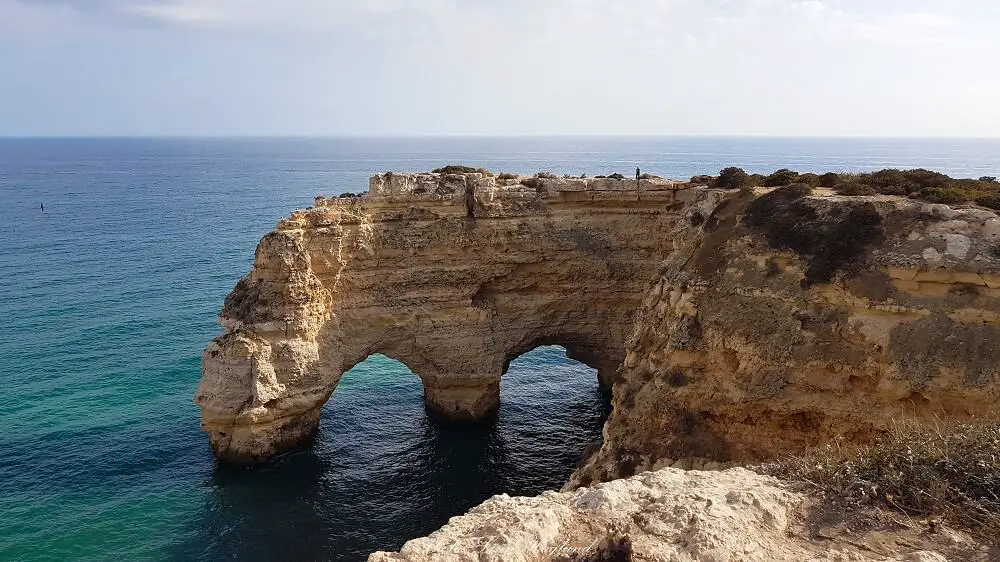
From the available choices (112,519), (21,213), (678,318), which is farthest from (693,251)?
(21,213)

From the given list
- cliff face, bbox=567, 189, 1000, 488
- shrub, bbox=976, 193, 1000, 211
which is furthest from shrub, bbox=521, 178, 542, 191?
shrub, bbox=976, 193, 1000, 211

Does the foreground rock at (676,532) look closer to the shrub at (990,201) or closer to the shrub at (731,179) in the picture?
the shrub at (990,201)

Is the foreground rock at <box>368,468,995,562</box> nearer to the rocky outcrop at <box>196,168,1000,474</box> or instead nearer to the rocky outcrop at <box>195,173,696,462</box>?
the rocky outcrop at <box>196,168,1000,474</box>

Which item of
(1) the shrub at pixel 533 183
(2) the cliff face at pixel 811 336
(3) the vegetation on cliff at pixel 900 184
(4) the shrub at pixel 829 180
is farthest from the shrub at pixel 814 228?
(1) the shrub at pixel 533 183

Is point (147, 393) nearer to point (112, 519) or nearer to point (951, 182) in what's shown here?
point (112, 519)

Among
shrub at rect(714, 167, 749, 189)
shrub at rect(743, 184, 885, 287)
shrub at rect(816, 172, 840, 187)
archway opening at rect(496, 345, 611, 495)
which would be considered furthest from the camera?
Answer: archway opening at rect(496, 345, 611, 495)

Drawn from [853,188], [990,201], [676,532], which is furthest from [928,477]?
[853,188]
